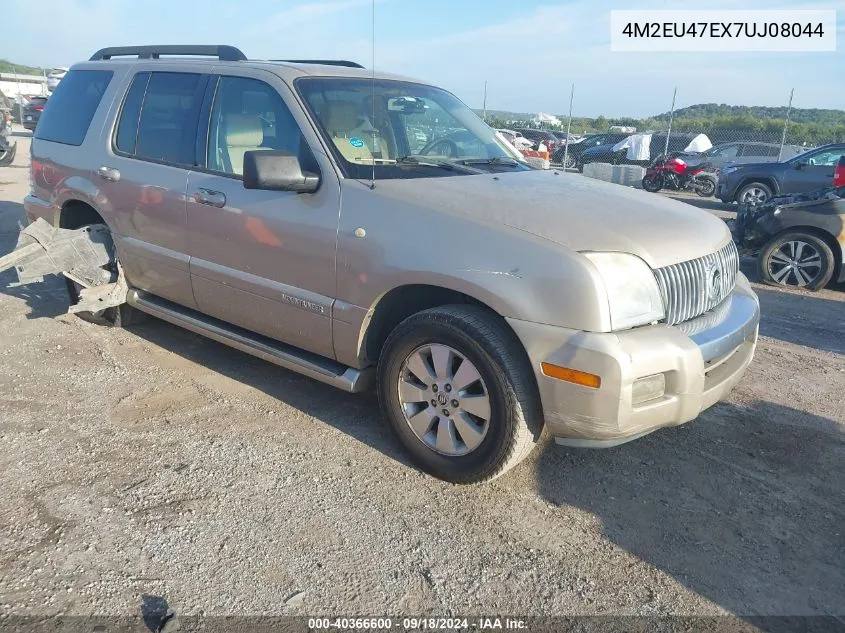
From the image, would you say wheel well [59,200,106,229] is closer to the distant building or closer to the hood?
the hood

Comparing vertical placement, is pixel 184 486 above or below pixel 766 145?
below

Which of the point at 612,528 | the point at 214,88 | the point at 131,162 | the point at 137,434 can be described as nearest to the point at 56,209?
the point at 131,162

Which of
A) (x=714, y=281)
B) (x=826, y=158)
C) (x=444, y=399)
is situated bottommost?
(x=444, y=399)

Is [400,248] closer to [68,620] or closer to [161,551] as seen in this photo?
[161,551]

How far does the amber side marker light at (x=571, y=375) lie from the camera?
2770 millimetres

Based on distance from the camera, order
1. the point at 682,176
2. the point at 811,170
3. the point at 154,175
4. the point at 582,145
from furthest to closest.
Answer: the point at 582,145 < the point at 682,176 < the point at 811,170 < the point at 154,175

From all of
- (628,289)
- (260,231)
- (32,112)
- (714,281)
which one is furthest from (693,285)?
(32,112)

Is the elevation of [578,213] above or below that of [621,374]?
above

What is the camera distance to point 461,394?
125 inches

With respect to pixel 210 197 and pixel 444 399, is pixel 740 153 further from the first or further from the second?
pixel 444 399

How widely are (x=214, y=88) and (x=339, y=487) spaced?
8.33 feet

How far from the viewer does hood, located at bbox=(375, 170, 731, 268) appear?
298 centimetres

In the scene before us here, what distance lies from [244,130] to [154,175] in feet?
2.46

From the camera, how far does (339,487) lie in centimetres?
327
